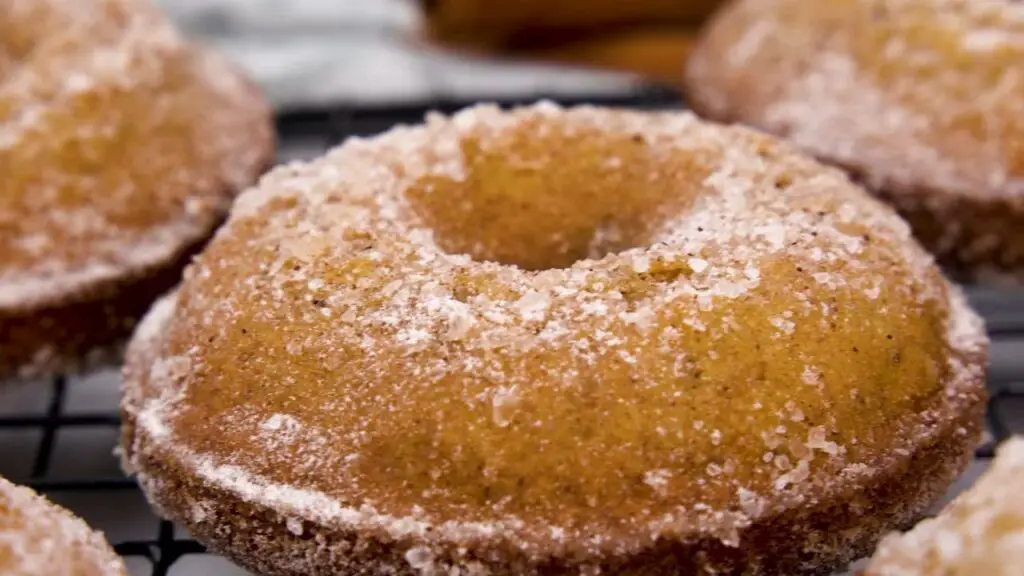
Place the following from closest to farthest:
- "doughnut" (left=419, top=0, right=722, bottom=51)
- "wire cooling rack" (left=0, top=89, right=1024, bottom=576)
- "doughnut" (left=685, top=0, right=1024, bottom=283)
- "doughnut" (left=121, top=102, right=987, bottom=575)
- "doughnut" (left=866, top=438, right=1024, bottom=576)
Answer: "doughnut" (left=866, top=438, right=1024, bottom=576) < "doughnut" (left=121, top=102, right=987, bottom=575) < "wire cooling rack" (left=0, top=89, right=1024, bottom=576) < "doughnut" (left=685, top=0, right=1024, bottom=283) < "doughnut" (left=419, top=0, right=722, bottom=51)

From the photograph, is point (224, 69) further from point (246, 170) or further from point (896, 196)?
point (896, 196)

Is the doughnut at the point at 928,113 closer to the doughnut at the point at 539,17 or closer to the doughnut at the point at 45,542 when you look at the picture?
the doughnut at the point at 539,17

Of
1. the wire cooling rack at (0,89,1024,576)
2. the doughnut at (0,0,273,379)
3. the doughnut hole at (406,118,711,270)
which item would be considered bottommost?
the wire cooling rack at (0,89,1024,576)

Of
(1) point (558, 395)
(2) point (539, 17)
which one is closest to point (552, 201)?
(1) point (558, 395)

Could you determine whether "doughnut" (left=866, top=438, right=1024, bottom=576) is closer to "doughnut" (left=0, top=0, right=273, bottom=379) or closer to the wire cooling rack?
the wire cooling rack

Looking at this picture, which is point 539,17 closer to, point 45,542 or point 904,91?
point 904,91

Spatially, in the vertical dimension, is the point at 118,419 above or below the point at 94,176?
below

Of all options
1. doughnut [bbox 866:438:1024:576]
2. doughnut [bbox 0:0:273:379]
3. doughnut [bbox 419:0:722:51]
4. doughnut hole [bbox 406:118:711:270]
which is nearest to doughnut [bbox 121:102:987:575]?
doughnut hole [bbox 406:118:711:270]
